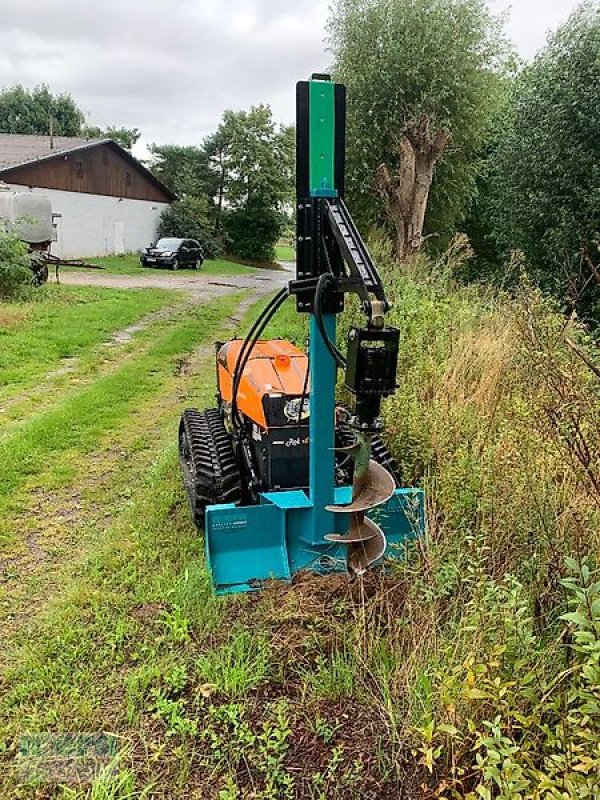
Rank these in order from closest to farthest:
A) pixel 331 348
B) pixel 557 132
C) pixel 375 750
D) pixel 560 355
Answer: pixel 375 750 → pixel 331 348 → pixel 560 355 → pixel 557 132

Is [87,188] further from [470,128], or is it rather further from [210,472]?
[210,472]

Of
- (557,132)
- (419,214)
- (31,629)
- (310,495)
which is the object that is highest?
(557,132)

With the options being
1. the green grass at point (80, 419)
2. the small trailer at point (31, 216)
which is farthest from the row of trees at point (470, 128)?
the small trailer at point (31, 216)

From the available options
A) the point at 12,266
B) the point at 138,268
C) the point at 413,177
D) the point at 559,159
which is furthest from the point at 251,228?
the point at 559,159

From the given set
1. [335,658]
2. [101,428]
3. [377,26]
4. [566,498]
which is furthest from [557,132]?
[335,658]

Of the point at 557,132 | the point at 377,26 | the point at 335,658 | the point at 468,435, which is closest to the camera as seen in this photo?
the point at 335,658

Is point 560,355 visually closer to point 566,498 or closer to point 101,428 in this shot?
point 566,498

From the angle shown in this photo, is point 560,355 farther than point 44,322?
No

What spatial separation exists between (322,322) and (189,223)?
31755 millimetres

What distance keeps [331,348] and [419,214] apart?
12.7 meters

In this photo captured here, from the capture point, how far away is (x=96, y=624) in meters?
3.22

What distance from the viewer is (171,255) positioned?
25.1 meters

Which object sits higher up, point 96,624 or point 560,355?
point 560,355

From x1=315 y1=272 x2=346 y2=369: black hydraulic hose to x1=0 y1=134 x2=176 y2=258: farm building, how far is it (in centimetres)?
2152
